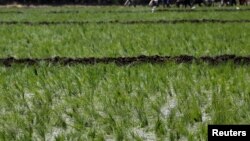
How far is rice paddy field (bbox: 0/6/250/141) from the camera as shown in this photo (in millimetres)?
4371

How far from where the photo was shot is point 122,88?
5605mm

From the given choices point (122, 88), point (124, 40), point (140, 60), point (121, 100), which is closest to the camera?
point (121, 100)

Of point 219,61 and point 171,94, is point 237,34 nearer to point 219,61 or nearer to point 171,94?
point 219,61

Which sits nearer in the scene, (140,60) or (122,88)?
(122,88)

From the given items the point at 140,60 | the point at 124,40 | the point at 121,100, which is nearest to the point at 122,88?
the point at 121,100

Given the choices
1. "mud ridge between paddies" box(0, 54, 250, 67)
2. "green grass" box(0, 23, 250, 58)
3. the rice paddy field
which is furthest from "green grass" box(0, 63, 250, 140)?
"green grass" box(0, 23, 250, 58)

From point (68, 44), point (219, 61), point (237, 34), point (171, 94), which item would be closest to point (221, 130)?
point (171, 94)

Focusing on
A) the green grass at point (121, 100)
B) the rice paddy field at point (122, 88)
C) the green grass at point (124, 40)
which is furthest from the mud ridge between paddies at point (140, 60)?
the green grass at point (124, 40)

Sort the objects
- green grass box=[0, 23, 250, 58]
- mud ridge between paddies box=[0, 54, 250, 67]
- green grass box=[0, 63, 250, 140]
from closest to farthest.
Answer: green grass box=[0, 63, 250, 140]
mud ridge between paddies box=[0, 54, 250, 67]
green grass box=[0, 23, 250, 58]

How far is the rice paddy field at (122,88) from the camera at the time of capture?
14.3 ft

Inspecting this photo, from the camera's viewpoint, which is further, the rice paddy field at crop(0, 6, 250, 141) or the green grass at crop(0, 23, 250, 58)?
the green grass at crop(0, 23, 250, 58)

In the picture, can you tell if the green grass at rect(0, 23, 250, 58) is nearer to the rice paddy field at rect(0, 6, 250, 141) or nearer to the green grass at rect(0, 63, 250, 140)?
the rice paddy field at rect(0, 6, 250, 141)

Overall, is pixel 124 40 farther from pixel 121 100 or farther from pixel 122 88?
pixel 121 100

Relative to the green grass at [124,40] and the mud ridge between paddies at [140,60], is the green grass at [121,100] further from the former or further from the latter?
the green grass at [124,40]
